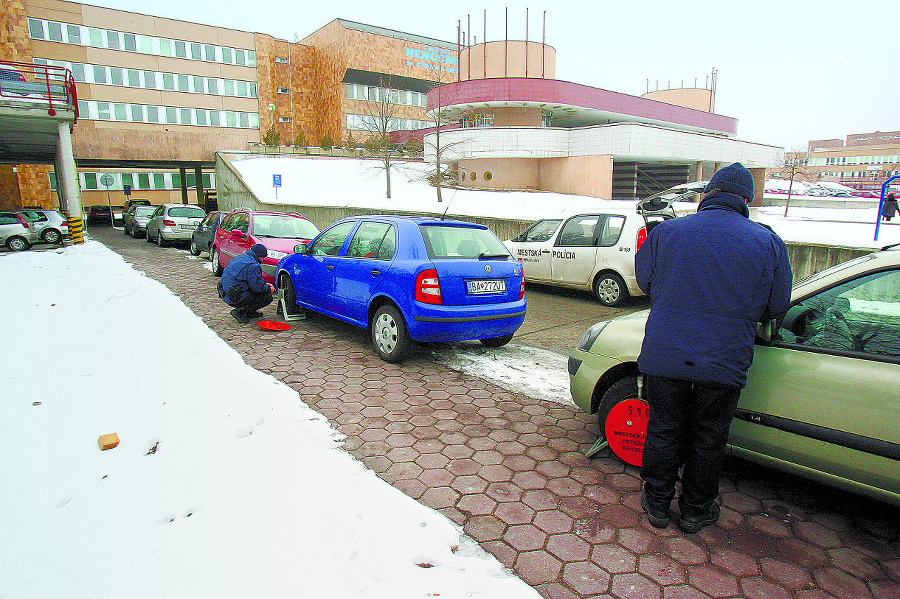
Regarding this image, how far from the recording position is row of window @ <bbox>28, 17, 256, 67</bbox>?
4419cm

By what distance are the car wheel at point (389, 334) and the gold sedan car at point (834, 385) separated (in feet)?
11.1

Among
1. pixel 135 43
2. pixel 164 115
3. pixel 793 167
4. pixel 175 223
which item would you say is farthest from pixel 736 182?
pixel 135 43

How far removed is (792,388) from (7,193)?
47.2 m

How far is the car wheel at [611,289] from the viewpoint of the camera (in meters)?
9.02

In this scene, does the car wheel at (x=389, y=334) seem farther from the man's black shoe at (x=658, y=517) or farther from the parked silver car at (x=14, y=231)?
the parked silver car at (x=14, y=231)

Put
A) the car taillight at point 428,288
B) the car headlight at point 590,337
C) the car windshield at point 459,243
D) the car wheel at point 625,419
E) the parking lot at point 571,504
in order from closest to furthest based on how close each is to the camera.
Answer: the parking lot at point 571,504, the car wheel at point 625,419, the car headlight at point 590,337, the car taillight at point 428,288, the car windshield at point 459,243

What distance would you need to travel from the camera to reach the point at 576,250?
9.62 m

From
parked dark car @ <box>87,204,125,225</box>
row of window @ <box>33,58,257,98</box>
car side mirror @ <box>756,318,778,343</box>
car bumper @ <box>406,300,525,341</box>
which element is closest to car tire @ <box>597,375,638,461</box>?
car side mirror @ <box>756,318,778,343</box>

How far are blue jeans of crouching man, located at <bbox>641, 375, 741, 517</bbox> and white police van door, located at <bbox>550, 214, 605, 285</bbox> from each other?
6.78 m

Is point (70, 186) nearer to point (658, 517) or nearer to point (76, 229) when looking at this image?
point (76, 229)

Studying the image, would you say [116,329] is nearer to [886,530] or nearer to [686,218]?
[686,218]

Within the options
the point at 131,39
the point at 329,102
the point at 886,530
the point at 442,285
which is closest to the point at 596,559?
the point at 886,530

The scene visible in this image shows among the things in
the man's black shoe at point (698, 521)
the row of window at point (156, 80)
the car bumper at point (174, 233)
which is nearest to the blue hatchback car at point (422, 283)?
the man's black shoe at point (698, 521)

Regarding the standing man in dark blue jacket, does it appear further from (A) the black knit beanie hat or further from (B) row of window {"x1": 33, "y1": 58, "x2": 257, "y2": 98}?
(B) row of window {"x1": 33, "y1": 58, "x2": 257, "y2": 98}
